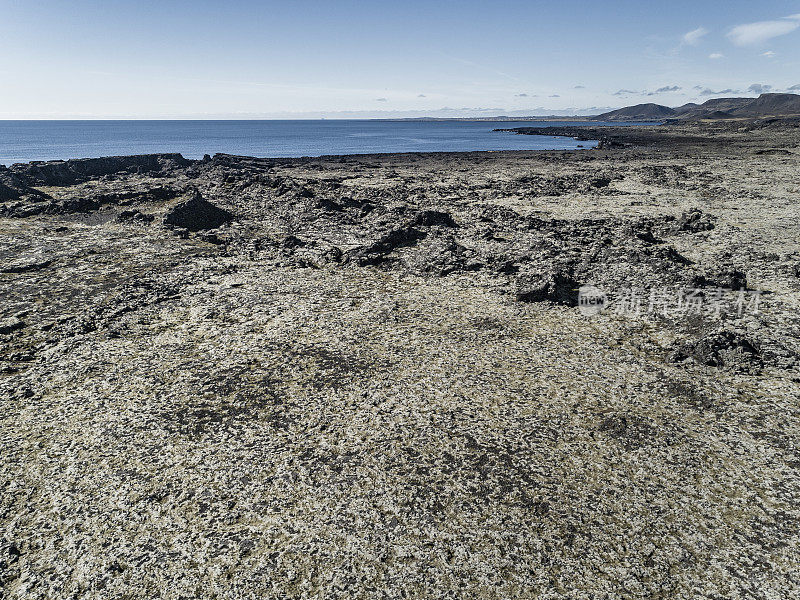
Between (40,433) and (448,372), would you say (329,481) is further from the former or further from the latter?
(40,433)

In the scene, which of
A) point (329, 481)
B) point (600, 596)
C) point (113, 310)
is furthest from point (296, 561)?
point (113, 310)

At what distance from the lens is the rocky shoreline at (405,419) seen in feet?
18.7

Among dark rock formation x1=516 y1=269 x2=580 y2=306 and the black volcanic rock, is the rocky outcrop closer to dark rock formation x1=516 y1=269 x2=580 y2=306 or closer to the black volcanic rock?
the black volcanic rock

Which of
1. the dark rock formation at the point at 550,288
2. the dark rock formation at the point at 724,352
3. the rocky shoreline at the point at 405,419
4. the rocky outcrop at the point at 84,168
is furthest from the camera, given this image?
the rocky outcrop at the point at 84,168

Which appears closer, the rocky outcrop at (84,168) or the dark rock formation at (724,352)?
the dark rock formation at (724,352)

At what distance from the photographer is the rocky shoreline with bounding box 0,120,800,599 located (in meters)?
5.71

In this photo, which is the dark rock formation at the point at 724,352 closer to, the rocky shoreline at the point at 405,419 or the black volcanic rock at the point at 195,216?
the rocky shoreline at the point at 405,419

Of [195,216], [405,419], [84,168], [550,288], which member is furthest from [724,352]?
[84,168]

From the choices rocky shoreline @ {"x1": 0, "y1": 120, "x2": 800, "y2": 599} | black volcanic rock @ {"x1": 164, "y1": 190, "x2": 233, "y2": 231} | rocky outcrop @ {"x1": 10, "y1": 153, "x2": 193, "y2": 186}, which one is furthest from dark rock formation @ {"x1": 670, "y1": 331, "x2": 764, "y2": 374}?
rocky outcrop @ {"x1": 10, "y1": 153, "x2": 193, "y2": 186}

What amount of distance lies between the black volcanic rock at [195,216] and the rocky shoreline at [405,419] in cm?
489

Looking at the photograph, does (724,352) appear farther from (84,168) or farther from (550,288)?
(84,168)

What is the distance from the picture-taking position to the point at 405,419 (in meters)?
8.55

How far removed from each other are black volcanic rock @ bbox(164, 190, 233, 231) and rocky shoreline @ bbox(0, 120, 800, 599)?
4889mm

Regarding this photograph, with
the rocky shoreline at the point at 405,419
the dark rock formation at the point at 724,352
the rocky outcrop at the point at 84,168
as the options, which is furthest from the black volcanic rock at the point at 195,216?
the rocky outcrop at the point at 84,168
